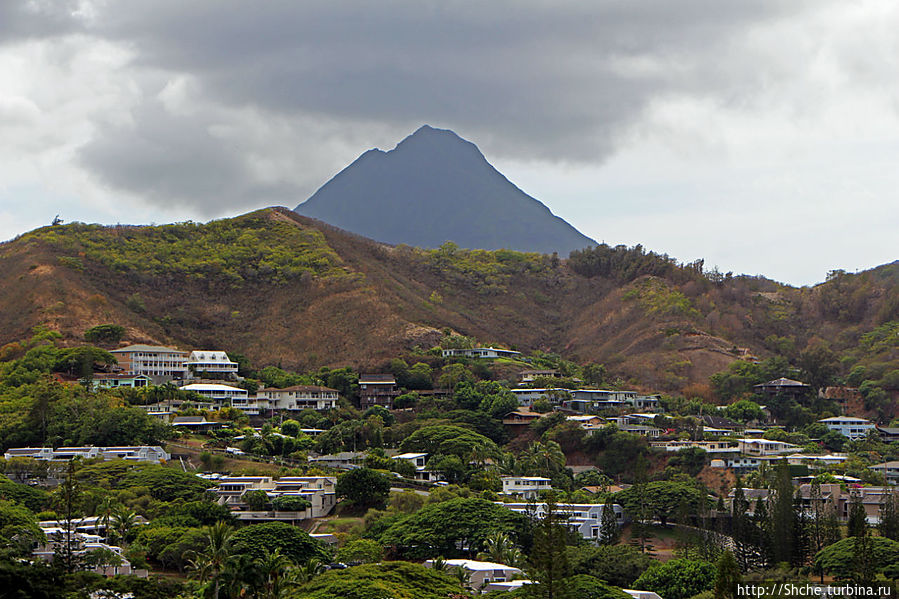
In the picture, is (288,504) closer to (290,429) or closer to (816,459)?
(290,429)

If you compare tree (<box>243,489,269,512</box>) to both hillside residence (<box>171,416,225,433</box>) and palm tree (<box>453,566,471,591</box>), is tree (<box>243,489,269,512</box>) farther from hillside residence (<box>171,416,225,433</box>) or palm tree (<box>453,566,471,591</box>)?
hillside residence (<box>171,416,225,433</box>)

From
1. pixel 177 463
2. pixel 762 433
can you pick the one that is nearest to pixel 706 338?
pixel 762 433

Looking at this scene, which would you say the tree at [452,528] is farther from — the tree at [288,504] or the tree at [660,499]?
the tree at [660,499]

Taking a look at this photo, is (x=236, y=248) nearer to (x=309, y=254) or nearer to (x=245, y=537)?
(x=309, y=254)

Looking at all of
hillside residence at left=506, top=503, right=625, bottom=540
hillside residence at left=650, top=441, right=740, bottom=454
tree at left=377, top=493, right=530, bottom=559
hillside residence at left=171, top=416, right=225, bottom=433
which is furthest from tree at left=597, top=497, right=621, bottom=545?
hillside residence at left=171, top=416, right=225, bottom=433

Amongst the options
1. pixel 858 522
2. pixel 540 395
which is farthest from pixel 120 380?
pixel 858 522

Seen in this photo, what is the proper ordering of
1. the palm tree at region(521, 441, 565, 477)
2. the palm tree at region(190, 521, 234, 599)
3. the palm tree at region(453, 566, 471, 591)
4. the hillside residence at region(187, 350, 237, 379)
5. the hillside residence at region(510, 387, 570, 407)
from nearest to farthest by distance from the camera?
the palm tree at region(190, 521, 234, 599)
the palm tree at region(453, 566, 471, 591)
the palm tree at region(521, 441, 565, 477)
the hillside residence at region(510, 387, 570, 407)
the hillside residence at region(187, 350, 237, 379)

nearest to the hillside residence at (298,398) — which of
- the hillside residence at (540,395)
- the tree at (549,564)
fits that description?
the hillside residence at (540,395)
